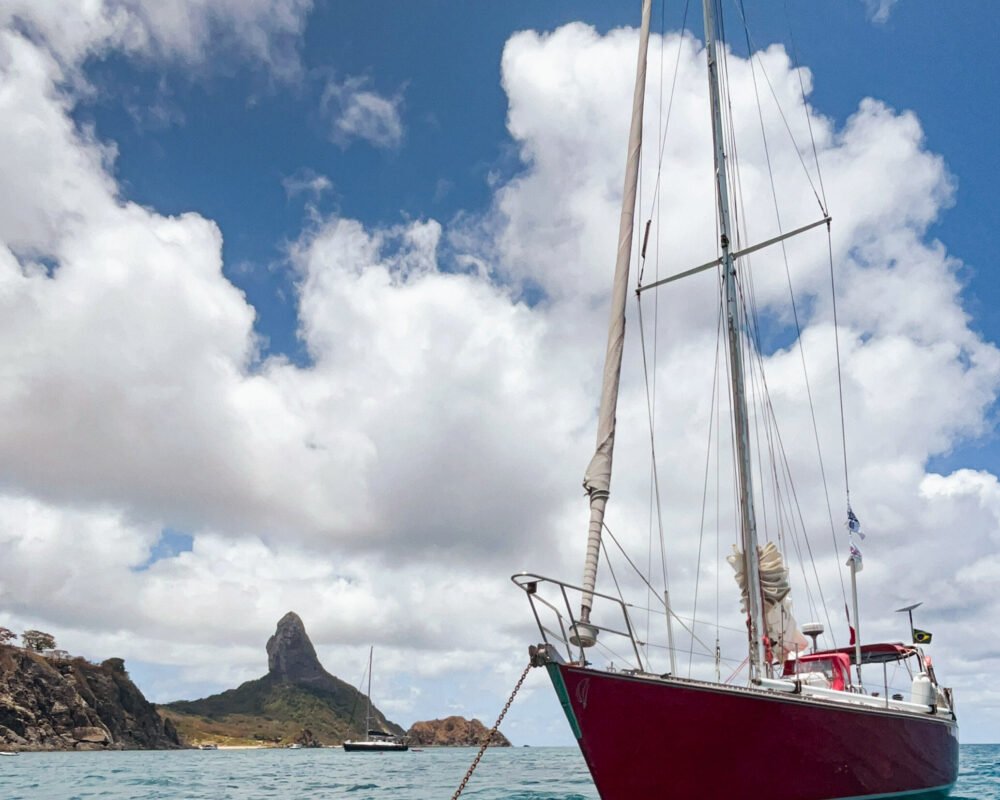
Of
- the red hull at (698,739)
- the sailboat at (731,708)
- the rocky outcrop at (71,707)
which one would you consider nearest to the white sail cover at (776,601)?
the sailboat at (731,708)

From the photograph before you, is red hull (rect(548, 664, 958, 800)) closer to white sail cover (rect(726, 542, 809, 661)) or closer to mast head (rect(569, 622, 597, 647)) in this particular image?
mast head (rect(569, 622, 597, 647))

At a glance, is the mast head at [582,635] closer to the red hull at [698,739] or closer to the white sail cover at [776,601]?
the red hull at [698,739]

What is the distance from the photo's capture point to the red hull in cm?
1297

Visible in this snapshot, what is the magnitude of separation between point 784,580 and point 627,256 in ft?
35.7

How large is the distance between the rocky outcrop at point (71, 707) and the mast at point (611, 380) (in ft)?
437

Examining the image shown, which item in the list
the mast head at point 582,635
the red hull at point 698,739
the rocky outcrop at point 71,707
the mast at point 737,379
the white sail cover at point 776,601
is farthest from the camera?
the rocky outcrop at point 71,707

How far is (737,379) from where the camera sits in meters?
19.3

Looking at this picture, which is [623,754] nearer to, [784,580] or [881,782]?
[881,782]

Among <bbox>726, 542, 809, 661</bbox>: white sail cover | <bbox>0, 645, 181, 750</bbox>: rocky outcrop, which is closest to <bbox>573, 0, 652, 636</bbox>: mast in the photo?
<bbox>726, 542, 809, 661</bbox>: white sail cover

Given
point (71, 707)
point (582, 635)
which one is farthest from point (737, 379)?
point (71, 707)

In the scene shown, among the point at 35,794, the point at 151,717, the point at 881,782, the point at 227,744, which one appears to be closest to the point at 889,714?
the point at 881,782

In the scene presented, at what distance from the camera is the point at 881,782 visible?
1748cm

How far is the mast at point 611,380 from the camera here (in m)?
13.2

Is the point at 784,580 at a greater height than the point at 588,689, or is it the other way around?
the point at 784,580
